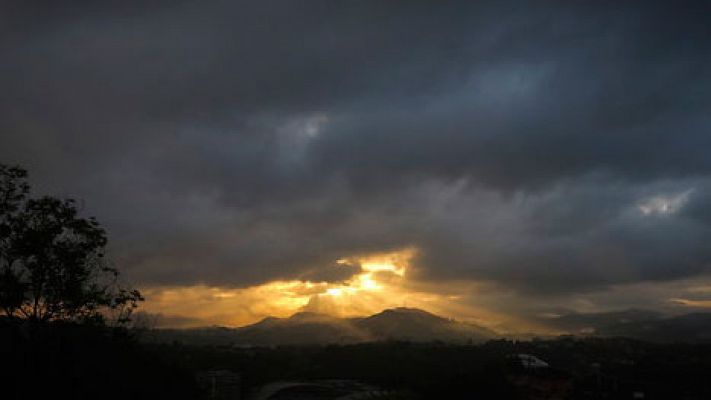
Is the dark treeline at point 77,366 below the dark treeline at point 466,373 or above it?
above

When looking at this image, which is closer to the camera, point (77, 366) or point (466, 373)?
point (77, 366)

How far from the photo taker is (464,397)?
88.7 meters

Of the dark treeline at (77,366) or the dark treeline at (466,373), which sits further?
the dark treeline at (466,373)

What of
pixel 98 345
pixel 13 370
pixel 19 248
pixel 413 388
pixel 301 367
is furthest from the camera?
pixel 301 367

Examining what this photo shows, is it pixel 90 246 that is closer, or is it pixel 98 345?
pixel 90 246

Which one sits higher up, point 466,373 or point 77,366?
point 77,366

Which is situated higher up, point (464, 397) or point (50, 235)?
point (50, 235)

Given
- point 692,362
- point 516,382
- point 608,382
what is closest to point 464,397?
point 516,382

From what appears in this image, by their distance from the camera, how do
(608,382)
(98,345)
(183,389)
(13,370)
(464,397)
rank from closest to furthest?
1. (13,370)
2. (98,345)
3. (183,389)
4. (464,397)
5. (608,382)

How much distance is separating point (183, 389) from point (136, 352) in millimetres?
5150

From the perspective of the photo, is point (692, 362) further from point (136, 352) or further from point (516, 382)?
point (136, 352)

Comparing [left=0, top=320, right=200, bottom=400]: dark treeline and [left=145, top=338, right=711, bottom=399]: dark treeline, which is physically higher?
[left=0, top=320, right=200, bottom=400]: dark treeline

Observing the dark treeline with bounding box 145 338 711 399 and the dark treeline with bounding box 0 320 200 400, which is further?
the dark treeline with bounding box 145 338 711 399

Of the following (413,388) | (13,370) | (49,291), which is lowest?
(413,388)
